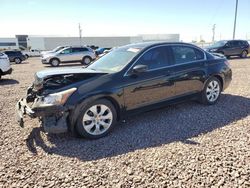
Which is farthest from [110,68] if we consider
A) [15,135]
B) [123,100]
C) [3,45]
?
[3,45]

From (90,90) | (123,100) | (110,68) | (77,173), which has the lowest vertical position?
(77,173)

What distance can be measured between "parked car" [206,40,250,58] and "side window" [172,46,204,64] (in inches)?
608

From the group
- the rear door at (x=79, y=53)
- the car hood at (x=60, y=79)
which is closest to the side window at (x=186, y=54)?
the car hood at (x=60, y=79)

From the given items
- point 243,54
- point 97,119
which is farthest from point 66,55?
point 97,119

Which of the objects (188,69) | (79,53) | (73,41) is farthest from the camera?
(73,41)

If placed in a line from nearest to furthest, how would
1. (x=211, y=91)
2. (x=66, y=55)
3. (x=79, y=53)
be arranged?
(x=211, y=91), (x=66, y=55), (x=79, y=53)

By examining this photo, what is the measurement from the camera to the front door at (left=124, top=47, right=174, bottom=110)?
4.16 metres

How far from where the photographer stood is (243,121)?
4.46 meters

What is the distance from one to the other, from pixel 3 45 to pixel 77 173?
7894 centimetres

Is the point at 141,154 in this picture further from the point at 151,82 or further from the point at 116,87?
the point at 151,82

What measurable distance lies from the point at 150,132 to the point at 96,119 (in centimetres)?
100

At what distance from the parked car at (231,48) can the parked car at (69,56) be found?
34.8ft

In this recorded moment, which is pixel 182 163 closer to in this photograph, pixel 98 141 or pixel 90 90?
pixel 98 141

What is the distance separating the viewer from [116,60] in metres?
4.61
